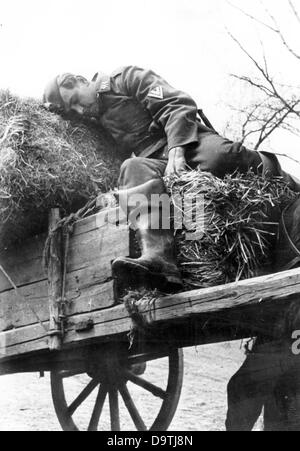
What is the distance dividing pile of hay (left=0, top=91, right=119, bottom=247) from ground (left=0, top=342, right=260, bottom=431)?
2.05m

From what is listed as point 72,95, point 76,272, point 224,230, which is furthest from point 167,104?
point 76,272

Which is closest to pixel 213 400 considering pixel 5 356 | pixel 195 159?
pixel 5 356

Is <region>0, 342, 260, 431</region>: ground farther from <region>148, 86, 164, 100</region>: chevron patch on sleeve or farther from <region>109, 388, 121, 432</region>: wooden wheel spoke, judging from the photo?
<region>148, 86, 164, 100</region>: chevron patch on sleeve

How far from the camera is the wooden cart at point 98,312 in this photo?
10.6 ft

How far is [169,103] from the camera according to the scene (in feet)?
13.6

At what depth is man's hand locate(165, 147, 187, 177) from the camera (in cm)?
386

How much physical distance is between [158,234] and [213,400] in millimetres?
5339

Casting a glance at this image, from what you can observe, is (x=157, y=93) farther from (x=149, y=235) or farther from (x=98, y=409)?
(x=98, y=409)

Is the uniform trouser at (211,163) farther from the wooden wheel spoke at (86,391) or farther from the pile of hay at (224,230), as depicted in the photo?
the wooden wheel spoke at (86,391)

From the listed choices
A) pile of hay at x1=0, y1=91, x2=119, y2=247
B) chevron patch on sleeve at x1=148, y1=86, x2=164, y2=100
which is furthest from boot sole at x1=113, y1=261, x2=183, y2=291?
chevron patch on sleeve at x1=148, y1=86, x2=164, y2=100

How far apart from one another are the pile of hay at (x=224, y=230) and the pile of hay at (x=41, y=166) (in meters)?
0.73

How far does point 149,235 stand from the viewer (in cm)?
354

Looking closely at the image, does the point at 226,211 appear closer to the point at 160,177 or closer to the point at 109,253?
the point at 160,177

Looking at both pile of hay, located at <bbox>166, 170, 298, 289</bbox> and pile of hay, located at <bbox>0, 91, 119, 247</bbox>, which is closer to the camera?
pile of hay, located at <bbox>166, 170, 298, 289</bbox>
